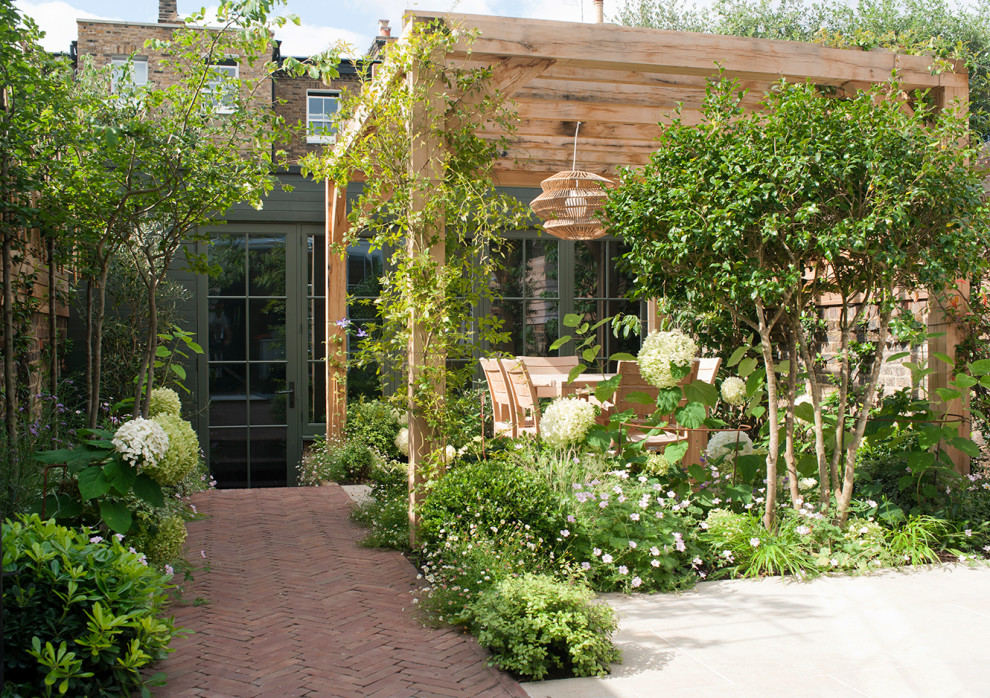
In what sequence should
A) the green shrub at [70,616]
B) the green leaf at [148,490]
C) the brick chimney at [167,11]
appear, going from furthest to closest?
the brick chimney at [167,11], the green leaf at [148,490], the green shrub at [70,616]

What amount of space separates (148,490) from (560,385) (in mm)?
2994

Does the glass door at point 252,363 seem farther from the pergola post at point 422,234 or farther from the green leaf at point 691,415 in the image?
the green leaf at point 691,415

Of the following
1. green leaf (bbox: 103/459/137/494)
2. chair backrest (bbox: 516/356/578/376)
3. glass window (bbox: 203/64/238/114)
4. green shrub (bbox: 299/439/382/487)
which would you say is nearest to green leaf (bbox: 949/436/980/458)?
chair backrest (bbox: 516/356/578/376)

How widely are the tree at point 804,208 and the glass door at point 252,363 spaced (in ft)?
16.8

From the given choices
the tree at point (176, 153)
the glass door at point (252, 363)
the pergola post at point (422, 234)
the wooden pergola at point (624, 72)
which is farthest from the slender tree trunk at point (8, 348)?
the glass door at point (252, 363)

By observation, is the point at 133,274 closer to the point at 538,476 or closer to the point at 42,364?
the point at 42,364

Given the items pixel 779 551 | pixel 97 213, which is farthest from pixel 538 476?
pixel 97 213

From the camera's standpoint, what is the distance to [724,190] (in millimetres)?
3807

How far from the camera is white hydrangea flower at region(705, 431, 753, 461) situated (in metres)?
4.66

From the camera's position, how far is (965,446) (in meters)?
4.25

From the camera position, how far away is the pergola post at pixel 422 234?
13.6ft

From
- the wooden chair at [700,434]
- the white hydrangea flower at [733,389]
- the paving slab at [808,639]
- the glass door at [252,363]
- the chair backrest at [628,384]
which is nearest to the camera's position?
the paving slab at [808,639]

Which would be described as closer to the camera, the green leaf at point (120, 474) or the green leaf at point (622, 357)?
the green leaf at point (120, 474)

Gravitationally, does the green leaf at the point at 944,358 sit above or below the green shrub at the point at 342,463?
above
